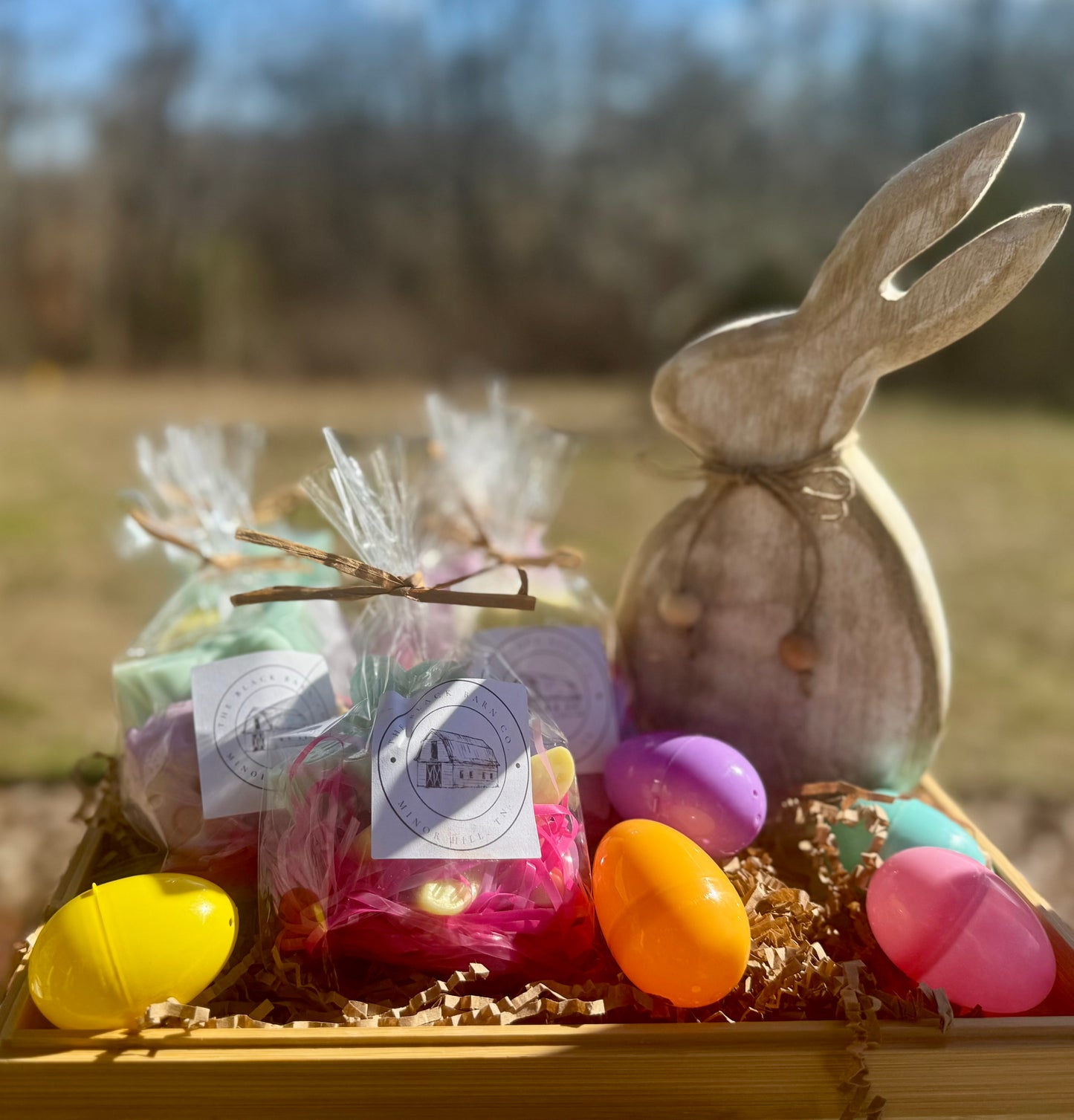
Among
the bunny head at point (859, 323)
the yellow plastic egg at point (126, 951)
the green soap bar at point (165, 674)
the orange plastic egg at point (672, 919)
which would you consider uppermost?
the bunny head at point (859, 323)

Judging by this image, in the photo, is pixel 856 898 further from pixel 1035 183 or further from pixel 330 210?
pixel 330 210

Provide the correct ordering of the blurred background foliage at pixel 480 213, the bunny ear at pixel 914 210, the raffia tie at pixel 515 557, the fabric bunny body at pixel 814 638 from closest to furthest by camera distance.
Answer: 1. the bunny ear at pixel 914 210
2. the fabric bunny body at pixel 814 638
3. the raffia tie at pixel 515 557
4. the blurred background foliage at pixel 480 213

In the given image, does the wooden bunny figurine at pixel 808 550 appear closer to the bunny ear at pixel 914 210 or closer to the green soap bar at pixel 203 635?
the bunny ear at pixel 914 210

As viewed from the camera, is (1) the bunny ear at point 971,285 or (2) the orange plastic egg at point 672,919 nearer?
(2) the orange plastic egg at point 672,919

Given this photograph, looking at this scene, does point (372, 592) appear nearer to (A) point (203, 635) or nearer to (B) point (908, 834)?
(A) point (203, 635)

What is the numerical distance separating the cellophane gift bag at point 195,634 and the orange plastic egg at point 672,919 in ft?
1.50

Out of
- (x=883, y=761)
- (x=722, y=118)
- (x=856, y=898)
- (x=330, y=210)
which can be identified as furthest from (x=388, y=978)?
(x=722, y=118)

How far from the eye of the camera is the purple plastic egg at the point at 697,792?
1140mm

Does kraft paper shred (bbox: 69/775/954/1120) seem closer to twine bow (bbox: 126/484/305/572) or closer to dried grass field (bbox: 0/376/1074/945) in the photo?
twine bow (bbox: 126/484/305/572)

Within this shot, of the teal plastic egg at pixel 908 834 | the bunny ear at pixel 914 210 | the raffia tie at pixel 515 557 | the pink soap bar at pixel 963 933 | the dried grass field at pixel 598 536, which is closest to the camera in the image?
the pink soap bar at pixel 963 933

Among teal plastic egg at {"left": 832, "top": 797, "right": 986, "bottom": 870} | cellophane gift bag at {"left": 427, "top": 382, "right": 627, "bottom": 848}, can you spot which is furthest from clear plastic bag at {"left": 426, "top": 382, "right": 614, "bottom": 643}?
teal plastic egg at {"left": 832, "top": 797, "right": 986, "bottom": 870}

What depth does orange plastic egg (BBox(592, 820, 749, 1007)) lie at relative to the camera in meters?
0.91

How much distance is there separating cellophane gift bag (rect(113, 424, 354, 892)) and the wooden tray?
27 cm

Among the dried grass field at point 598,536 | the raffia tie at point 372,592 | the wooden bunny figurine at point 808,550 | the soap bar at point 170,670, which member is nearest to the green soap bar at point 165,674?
the soap bar at point 170,670
